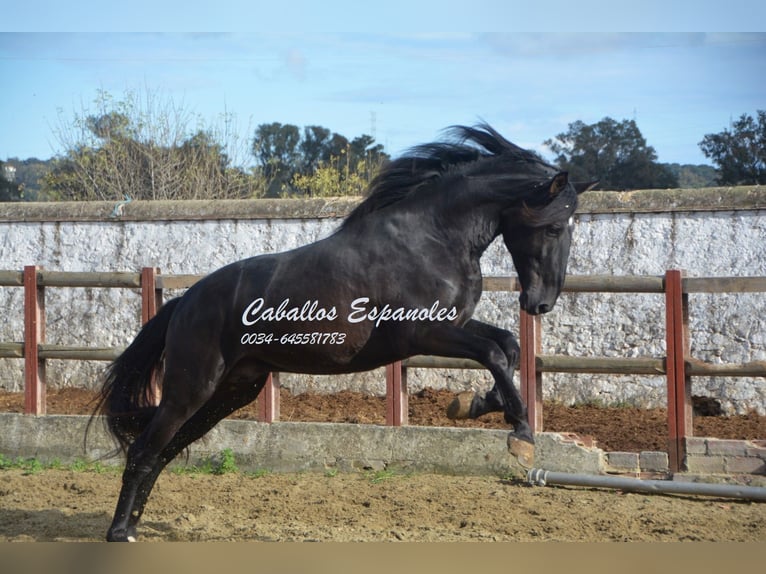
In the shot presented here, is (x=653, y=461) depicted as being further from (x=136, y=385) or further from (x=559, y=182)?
(x=136, y=385)

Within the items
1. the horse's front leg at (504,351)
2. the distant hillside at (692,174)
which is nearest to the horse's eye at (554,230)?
the horse's front leg at (504,351)

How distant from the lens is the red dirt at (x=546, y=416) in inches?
303

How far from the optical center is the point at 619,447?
7512mm

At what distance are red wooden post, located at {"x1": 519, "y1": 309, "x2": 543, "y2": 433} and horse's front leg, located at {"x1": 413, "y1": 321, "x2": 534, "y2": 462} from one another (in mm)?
2204

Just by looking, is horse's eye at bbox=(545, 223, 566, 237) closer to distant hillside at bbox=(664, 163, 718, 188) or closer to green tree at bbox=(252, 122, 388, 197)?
green tree at bbox=(252, 122, 388, 197)

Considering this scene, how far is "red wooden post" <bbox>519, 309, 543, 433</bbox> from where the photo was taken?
23.4 feet

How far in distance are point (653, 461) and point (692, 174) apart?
30.3 ft

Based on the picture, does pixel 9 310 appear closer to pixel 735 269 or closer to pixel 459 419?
pixel 459 419

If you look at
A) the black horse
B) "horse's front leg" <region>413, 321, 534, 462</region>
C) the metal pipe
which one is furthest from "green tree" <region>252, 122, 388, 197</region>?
"horse's front leg" <region>413, 321, 534, 462</region>

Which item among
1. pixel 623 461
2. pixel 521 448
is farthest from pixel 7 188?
pixel 521 448

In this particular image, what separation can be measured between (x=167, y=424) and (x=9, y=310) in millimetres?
5571

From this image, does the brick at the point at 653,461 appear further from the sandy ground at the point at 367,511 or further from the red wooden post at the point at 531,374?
the red wooden post at the point at 531,374

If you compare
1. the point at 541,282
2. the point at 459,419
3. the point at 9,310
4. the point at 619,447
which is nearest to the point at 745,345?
the point at 619,447

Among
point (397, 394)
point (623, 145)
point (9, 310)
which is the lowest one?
point (397, 394)
